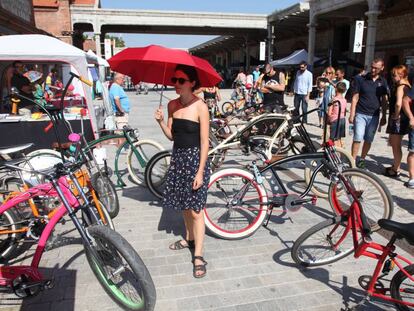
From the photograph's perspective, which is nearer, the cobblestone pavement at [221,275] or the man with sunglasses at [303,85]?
the cobblestone pavement at [221,275]

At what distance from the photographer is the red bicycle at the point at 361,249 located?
2.44 metres

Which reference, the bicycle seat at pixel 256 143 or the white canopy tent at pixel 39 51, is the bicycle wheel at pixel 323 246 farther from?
the white canopy tent at pixel 39 51

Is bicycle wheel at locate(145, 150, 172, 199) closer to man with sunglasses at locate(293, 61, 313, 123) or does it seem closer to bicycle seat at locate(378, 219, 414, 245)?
bicycle seat at locate(378, 219, 414, 245)

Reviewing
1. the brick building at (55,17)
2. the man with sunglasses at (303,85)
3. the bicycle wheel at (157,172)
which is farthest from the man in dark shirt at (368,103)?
the brick building at (55,17)

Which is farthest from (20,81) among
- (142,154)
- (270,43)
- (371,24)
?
(270,43)

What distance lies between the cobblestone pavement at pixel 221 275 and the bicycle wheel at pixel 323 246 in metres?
0.10

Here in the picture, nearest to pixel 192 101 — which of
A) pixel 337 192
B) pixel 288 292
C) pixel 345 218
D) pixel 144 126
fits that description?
pixel 345 218

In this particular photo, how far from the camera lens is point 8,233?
326 centimetres

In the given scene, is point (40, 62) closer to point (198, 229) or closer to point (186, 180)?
point (186, 180)

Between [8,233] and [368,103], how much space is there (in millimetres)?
5447

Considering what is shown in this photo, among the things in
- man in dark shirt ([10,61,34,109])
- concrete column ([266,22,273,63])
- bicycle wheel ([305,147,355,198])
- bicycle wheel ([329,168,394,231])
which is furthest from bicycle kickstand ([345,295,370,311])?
concrete column ([266,22,273,63])

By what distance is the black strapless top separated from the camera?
10.0ft

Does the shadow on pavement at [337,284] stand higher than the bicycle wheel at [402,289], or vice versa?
the bicycle wheel at [402,289]

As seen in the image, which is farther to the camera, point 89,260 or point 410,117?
point 410,117
